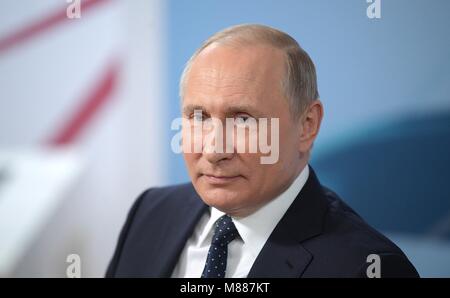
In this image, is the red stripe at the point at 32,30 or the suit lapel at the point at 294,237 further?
the red stripe at the point at 32,30

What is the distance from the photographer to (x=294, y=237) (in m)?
1.14

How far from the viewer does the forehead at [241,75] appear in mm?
1074

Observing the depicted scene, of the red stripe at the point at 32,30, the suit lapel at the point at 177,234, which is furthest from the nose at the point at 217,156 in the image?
the red stripe at the point at 32,30

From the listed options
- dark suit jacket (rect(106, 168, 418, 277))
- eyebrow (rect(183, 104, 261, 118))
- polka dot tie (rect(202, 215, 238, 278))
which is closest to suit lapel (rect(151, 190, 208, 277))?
dark suit jacket (rect(106, 168, 418, 277))

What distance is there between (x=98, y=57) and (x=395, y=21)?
103 centimetres

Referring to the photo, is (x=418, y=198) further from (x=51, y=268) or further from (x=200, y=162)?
(x=51, y=268)

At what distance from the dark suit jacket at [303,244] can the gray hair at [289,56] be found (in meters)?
0.20

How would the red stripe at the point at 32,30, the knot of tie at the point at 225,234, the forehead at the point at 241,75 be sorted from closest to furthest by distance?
the forehead at the point at 241,75 → the knot of tie at the point at 225,234 → the red stripe at the point at 32,30

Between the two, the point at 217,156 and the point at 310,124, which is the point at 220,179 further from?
the point at 310,124

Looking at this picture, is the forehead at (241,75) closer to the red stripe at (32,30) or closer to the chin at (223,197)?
the chin at (223,197)

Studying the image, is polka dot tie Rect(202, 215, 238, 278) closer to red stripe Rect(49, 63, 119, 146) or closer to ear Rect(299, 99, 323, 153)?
ear Rect(299, 99, 323, 153)

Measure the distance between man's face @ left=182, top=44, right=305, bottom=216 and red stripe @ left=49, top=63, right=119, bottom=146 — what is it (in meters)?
0.77

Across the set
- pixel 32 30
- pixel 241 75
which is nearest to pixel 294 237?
pixel 241 75

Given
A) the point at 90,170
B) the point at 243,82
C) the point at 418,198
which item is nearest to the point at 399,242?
the point at 418,198
